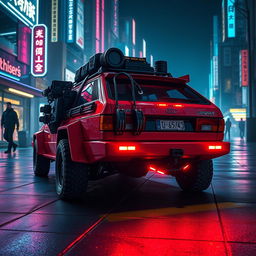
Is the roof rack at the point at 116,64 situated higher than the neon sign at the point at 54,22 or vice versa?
the neon sign at the point at 54,22

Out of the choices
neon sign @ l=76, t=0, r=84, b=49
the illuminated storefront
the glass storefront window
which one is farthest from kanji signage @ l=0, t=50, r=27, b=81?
neon sign @ l=76, t=0, r=84, b=49

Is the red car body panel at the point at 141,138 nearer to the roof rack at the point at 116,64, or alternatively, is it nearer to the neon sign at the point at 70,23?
the roof rack at the point at 116,64

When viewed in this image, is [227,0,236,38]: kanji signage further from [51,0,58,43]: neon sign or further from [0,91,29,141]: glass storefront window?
[0,91,29,141]: glass storefront window

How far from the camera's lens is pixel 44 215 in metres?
3.92

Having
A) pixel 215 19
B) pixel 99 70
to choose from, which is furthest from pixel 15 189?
pixel 215 19

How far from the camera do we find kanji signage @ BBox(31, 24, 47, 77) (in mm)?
27312

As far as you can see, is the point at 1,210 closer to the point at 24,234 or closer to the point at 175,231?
the point at 24,234

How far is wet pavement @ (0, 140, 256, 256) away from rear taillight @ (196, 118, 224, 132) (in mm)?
913

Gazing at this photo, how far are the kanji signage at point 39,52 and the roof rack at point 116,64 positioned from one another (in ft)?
74.2

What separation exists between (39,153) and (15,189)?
1.55 metres

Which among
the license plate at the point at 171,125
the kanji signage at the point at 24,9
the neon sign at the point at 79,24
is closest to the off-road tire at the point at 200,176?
the license plate at the point at 171,125

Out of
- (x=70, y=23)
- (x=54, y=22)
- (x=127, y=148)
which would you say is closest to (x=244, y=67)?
(x=70, y=23)

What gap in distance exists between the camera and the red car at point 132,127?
426cm

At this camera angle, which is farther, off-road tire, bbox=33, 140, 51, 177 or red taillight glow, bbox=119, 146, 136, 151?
off-road tire, bbox=33, 140, 51, 177
